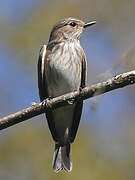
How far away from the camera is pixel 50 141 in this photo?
6.02 m

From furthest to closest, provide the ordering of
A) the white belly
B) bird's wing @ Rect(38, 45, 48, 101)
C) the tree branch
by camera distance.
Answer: bird's wing @ Rect(38, 45, 48, 101)
the white belly
the tree branch

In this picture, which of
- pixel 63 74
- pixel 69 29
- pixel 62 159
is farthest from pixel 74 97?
pixel 69 29

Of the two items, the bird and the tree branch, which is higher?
the bird

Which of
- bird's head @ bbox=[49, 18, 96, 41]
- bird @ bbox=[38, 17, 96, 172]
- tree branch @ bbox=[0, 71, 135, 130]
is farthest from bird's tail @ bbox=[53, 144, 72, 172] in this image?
tree branch @ bbox=[0, 71, 135, 130]

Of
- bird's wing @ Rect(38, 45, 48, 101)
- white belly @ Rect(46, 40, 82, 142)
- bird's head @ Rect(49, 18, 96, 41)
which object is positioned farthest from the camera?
bird's head @ Rect(49, 18, 96, 41)

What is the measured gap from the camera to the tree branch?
3006 millimetres

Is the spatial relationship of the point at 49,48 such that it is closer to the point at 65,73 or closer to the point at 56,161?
the point at 65,73

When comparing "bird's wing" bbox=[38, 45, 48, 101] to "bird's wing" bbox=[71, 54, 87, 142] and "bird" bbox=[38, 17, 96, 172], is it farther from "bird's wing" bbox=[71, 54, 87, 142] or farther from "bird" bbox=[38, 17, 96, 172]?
"bird's wing" bbox=[71, 54, 87, 142]

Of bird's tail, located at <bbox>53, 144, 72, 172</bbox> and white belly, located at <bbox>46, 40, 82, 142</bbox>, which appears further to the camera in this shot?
bird's tail, located at <bbox>53, 144, 72, 172</bbox>

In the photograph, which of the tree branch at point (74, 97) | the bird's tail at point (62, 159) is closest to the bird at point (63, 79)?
the bird's tail at point (62, 159)

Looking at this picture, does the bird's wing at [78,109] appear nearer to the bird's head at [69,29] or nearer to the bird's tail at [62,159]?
the bird's tail at [62,159]

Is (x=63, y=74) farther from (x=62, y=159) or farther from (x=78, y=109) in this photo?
(x=62, y=159)

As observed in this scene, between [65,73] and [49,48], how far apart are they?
1.51 feet

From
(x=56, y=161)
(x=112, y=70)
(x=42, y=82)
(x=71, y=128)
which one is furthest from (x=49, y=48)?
(x=112, y=70)
